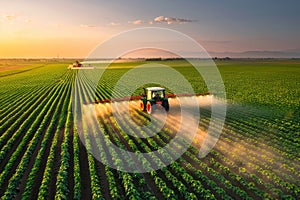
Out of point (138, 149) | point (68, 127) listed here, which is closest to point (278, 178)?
point (138, 149)

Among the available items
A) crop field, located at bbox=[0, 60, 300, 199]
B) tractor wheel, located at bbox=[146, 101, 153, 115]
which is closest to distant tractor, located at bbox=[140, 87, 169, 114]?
tractor wheel, located at bbox=[146, 101, 153, 115]

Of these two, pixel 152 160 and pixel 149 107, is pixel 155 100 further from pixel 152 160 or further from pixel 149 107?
pixel 152 160

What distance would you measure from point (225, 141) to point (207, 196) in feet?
18.1

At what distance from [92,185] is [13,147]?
20.5 ft

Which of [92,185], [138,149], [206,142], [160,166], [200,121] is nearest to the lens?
[92,185]

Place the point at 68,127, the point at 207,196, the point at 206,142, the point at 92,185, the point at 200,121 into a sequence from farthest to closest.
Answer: the point at 200,121 → the point at 68,127 → the point at 206,142 → the point at 92,185 → the point at 207,196

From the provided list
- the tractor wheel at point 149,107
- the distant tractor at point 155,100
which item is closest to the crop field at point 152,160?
the tractor wheel at point 149,107

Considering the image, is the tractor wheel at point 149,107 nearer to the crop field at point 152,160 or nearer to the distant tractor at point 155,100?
the distant tractor at point 155,100

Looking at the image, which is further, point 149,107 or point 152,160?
point 149,107

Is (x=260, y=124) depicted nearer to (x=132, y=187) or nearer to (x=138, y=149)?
(x=138, y=149)

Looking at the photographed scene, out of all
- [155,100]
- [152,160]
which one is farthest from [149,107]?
[152,160]

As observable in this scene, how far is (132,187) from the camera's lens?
27.3 feet

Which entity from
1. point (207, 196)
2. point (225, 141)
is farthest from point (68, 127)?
point (207, 196)

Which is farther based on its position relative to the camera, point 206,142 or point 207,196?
point 206,142
